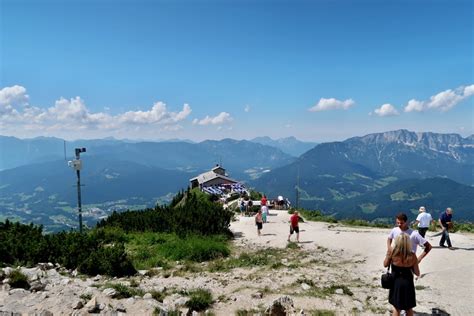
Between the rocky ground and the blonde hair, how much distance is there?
251 cm

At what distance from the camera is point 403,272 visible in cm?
646

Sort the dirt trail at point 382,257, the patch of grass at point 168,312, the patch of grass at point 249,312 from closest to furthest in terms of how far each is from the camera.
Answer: the patch of grass at point 168,312, the patch of grass at point 249,312, the dirt trail at point 382,257

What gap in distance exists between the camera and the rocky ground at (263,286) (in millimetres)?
7906

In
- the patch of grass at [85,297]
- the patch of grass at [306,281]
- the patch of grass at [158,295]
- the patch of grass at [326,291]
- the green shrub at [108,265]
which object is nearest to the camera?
the patch of grass at [85,297]

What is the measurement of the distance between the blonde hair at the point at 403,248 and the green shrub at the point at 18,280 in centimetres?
930

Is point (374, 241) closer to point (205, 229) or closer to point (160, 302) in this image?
point (205, 229)

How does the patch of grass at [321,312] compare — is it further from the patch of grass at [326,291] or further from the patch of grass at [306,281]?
the patch of grass at [306,281]

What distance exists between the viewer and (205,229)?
65.8ft

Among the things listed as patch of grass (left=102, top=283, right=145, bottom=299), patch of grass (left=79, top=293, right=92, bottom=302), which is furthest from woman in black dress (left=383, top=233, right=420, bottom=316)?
patch of grass (left=79, top=293, right=92, bottom=302)

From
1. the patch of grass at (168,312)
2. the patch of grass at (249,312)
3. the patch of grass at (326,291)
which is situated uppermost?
the patch of grass at (168,312)

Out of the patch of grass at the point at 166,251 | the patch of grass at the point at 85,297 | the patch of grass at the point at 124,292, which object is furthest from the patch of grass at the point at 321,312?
the patch of grass at the point at 166,251

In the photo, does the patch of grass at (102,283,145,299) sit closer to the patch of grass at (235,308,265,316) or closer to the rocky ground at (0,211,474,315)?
the rocky ground at (0,211,474,315)

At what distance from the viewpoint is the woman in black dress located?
632 cm

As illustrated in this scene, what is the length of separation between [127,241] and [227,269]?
Answer: 7433mm
